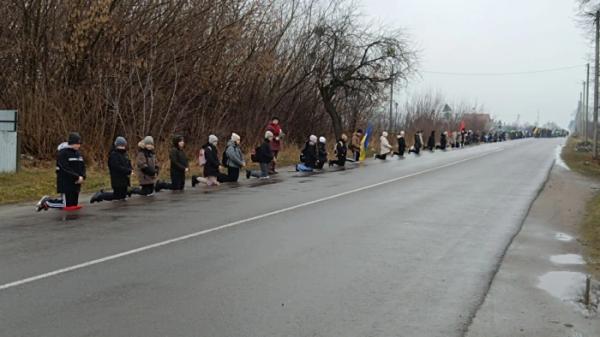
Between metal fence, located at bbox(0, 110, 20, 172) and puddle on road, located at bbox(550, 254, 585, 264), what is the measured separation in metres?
14.5

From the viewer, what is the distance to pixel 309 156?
23016mm

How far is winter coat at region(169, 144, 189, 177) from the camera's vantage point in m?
15.4

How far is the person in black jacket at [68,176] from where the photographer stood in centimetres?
1195

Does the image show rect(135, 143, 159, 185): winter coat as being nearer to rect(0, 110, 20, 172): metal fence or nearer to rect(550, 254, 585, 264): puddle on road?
rect(0, 110, 20, 172): metal fence

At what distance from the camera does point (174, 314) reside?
5.47 meters

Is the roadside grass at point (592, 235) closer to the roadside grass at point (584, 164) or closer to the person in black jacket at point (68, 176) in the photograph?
the person in black jacket at point (68, 176)

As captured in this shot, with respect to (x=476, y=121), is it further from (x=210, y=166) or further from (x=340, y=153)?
(x=210, y=166)

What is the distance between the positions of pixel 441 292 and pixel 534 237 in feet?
13.3

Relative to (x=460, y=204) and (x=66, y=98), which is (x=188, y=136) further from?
(x=460, y=204)

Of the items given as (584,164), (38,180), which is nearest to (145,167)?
(38,180)

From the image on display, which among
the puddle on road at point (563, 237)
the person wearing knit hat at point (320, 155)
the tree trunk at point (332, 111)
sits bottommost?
the puddle on road at point (563, 237)

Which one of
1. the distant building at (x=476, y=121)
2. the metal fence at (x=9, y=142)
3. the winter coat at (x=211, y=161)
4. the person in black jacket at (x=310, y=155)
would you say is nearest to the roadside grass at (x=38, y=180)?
the metal fence at (x=9, y=142)

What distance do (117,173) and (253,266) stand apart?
22.6ft

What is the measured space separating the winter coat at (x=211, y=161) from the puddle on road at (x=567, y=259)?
33.8 feet
